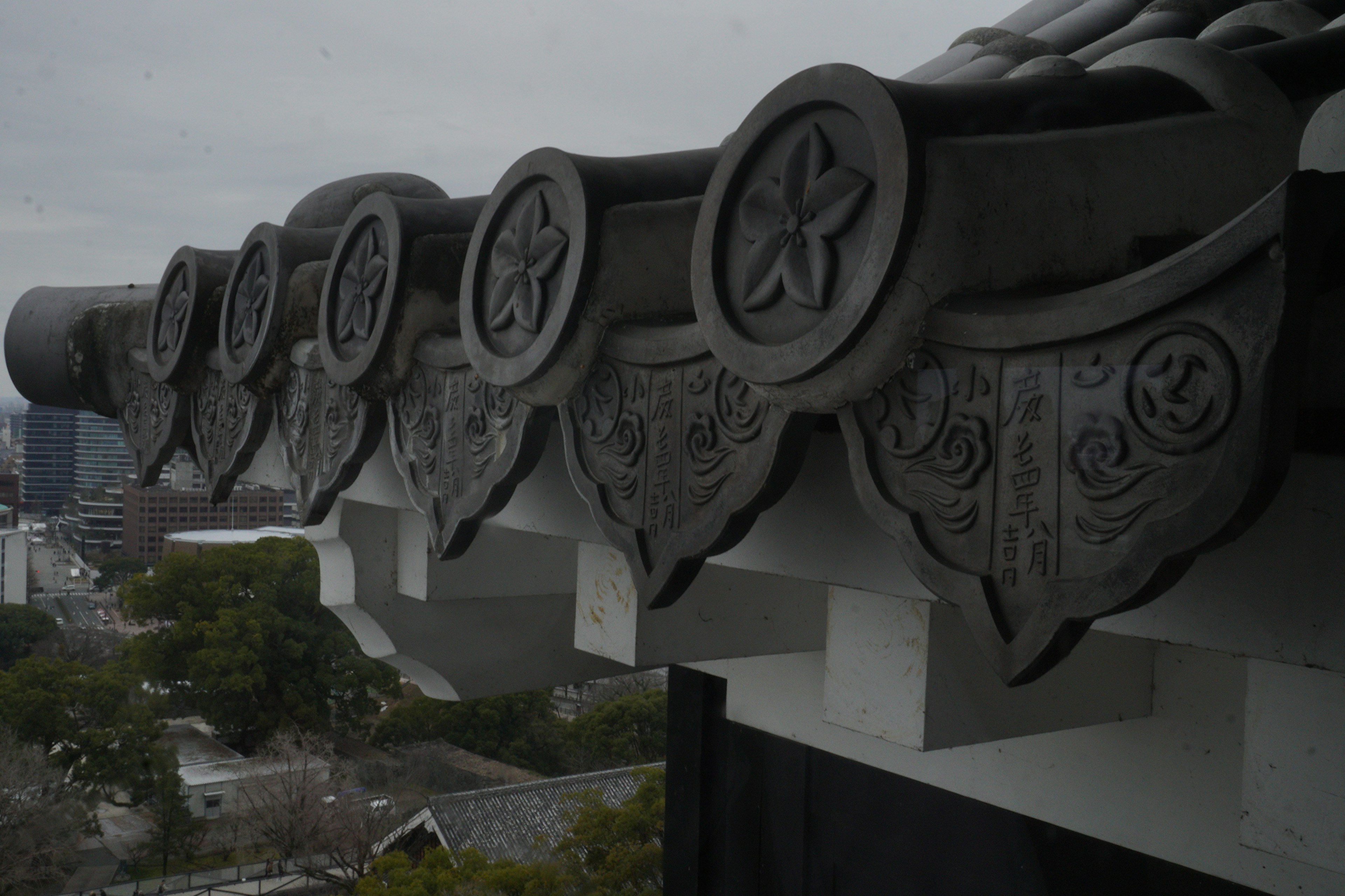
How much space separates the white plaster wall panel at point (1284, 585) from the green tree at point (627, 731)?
1574 cm

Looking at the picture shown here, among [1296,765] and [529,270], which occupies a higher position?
[529,270]

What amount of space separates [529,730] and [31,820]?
24.9ft

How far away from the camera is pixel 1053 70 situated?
102 centimetres

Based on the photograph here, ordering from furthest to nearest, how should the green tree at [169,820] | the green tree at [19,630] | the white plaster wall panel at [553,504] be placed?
1. the green tree at [19,630]
2. the green tree at [169,820]
3. the white plaster wall panel at [553,504]

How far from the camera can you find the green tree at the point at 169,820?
15812 mm

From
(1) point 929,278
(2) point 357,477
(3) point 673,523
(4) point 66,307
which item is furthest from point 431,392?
Answer: (4) point 66,307

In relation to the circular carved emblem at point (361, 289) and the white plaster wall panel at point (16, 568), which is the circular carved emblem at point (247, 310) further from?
the white plaster wall panel at point (16, 568)

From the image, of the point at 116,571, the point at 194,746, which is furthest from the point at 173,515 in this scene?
the point at 194,746

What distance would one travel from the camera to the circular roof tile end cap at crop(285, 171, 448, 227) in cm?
209

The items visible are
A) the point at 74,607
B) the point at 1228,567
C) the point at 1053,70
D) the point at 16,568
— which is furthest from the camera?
the point at 74,607

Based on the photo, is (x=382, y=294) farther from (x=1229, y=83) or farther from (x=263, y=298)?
(x=1229, y=83)

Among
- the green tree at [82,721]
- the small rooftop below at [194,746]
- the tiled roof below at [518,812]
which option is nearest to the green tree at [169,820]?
the green tree at [82,721]

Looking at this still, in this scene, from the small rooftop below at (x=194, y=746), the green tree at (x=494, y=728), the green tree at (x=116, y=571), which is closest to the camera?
the small rooftop below at (x=194, y=746)

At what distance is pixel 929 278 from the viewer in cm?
81
